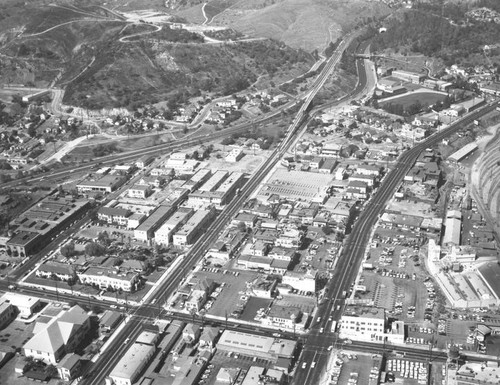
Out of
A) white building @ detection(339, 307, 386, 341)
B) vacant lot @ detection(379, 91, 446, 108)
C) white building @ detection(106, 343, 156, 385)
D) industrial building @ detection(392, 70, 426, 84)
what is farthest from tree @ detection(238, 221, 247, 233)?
industrial building @ detection(392, 70, 426, 84)

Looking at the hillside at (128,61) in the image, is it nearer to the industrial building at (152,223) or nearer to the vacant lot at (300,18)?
the vacant lot at (300,18)

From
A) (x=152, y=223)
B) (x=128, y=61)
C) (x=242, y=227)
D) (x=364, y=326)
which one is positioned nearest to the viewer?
(x=364, y=326)

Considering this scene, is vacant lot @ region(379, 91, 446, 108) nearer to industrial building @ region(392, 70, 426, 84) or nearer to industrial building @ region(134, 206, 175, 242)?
industrial building @ region(392, 70, 426, 84)

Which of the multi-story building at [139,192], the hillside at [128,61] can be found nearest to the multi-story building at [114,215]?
the multi-story building at [139,192]

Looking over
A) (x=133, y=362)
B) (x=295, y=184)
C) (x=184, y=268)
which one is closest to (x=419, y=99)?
(x=295, y=184)

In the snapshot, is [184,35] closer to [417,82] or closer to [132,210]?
[417,82]

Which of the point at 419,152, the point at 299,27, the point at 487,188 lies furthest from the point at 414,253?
the point at 299,27

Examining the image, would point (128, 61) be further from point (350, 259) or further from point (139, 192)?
point (350, 259)
